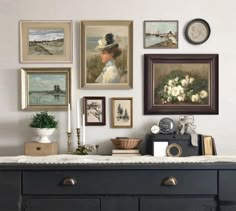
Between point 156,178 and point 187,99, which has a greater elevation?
point 187,99

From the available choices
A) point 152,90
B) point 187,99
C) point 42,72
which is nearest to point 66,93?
point 42,72

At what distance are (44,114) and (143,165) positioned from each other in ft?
2.52

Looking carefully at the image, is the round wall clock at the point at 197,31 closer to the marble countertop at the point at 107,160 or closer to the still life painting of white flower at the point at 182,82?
the still life painting of white flower at the point at 182,82

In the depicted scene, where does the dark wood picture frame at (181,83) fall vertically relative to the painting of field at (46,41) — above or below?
below

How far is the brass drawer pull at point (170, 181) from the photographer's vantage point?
2.31 meters

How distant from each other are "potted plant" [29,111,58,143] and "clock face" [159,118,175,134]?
2.22 ft

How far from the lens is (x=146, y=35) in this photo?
2848 mm

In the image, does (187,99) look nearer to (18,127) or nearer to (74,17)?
(74,17)

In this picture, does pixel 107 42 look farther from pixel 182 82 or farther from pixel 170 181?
pixel 170 181

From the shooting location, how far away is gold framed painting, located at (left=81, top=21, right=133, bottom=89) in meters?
2.84

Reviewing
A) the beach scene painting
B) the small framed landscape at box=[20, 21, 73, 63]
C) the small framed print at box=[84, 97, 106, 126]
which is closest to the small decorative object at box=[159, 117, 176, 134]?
the small framed print at box=[84, 97, 106, 126]

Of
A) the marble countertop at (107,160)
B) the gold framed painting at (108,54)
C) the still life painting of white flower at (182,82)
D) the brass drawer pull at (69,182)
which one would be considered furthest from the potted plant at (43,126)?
the still life painting of white flower at (182,82)

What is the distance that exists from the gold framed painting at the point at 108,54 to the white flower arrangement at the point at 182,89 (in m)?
0.24

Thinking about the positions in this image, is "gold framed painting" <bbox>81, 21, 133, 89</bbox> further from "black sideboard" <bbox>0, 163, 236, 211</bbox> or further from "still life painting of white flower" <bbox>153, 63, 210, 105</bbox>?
"black sideboard" <bbox>0, 163, 236, 211</bbox>
